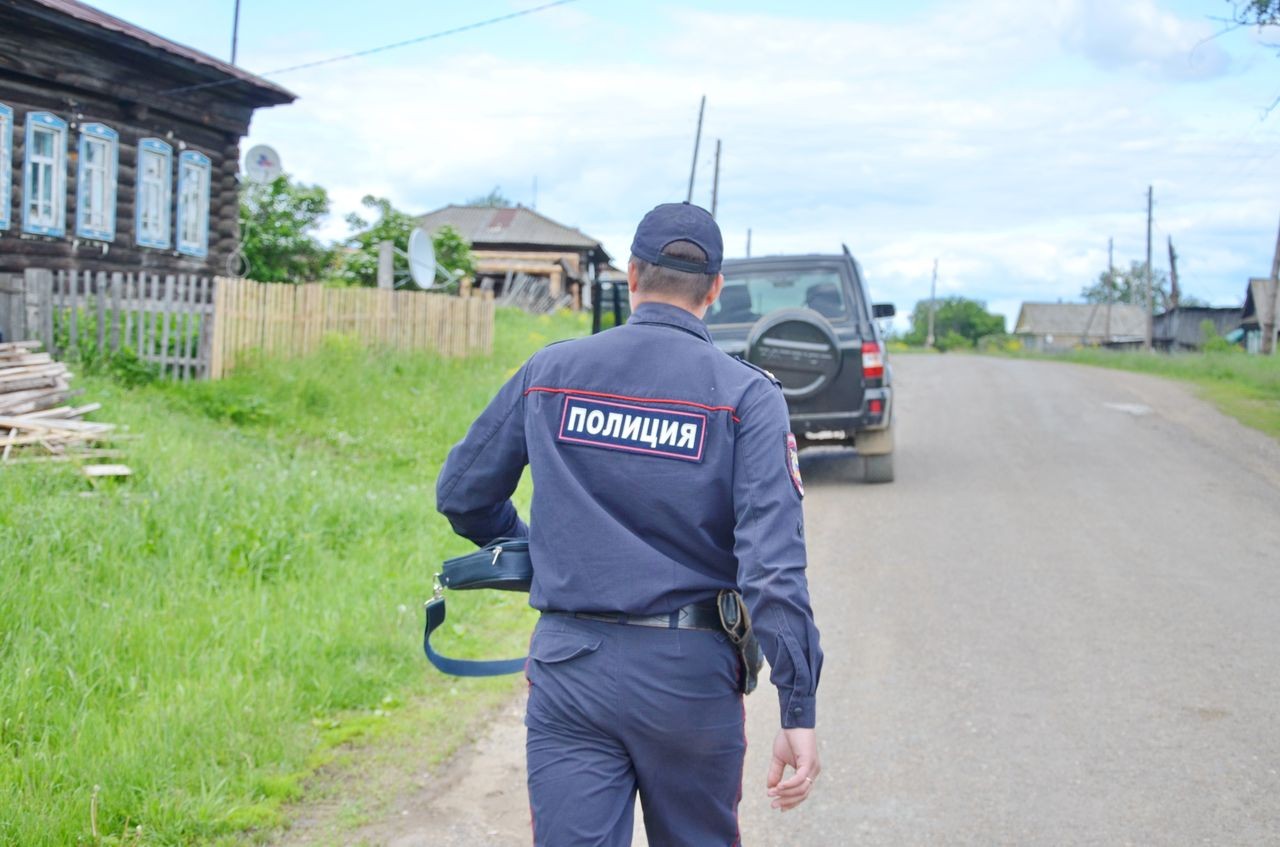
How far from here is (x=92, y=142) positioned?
17.3 metres

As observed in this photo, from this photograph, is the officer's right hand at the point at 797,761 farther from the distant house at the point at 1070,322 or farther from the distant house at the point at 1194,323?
the distant house at the point at 1070,322

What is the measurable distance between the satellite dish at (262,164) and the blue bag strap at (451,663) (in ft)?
62.4

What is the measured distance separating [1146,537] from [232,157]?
16562 millimetres

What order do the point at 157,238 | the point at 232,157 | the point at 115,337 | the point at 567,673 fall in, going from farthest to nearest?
1. the point at 232,157
2. the point at 157,238
3. the point at 115,337
4. the point at 567,673

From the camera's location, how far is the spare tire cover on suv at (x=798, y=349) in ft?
34.1

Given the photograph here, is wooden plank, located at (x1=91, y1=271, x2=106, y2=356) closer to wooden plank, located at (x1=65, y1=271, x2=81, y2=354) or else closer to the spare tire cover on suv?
wooden plank, located at (x1=65, y1=271, x2=81, y2=354)

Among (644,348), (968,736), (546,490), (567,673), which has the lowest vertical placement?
(968,736)

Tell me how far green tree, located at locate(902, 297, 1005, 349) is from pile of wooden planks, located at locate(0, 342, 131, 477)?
329 ft

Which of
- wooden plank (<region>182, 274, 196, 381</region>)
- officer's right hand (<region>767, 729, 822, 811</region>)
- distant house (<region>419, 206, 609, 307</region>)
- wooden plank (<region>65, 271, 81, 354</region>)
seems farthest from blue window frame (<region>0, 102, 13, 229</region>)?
distant house (<region>419, 206, 609, 307</region>)

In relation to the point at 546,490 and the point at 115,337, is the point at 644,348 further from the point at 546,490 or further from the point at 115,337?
the point at 115,337

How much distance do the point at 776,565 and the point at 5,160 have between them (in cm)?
1624

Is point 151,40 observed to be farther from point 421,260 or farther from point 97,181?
point 421,260

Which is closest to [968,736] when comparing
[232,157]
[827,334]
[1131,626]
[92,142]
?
[1131,626]

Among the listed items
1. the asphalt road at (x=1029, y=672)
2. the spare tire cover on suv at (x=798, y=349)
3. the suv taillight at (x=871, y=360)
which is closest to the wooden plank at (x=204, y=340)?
the spare tire cover on suv at (x=798, y=349)
